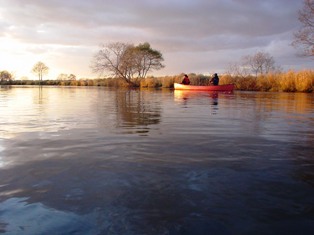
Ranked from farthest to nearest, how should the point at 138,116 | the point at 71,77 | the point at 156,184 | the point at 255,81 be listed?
the point at 71,77, the point at 255,81, the point at 138,116, the point at 156,184

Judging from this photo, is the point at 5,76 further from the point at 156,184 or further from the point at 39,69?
the point at 156,184

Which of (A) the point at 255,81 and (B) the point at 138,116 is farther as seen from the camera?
(A) the point at 255,81

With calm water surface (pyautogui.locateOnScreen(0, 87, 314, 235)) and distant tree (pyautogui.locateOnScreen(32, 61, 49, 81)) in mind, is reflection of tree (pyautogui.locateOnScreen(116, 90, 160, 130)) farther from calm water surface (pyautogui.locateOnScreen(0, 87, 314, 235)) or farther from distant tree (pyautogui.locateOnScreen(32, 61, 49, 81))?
distant tree (pyautogui.locateOnScreen(32, 61, 49, 81))

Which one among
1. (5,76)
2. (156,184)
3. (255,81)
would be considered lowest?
(156,184)

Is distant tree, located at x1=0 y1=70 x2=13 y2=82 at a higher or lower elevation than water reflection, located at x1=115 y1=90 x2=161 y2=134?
higher

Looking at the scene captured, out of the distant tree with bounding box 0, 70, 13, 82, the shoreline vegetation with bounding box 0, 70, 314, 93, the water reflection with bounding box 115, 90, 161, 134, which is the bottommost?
the water reflection with bounding box 115, 90, 161, 134

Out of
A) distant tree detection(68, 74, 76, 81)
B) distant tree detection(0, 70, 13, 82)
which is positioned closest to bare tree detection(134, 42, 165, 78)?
distant tree detection(68, 74, 76, 81)

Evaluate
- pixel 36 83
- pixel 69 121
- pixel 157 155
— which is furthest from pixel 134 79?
pixel 157 155

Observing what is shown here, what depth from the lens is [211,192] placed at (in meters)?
3.20

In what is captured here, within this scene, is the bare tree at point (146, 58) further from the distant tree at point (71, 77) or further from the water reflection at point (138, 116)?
the water reflection at point (138, 116)

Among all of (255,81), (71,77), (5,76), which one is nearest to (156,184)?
(255,81)

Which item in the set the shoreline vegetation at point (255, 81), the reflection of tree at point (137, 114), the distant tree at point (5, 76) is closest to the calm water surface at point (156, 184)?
the reflection of tree at point (137, 114)

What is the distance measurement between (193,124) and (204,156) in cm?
356

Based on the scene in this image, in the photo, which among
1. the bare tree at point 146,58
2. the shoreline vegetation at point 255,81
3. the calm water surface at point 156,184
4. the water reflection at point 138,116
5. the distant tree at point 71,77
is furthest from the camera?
the distant tree at point 71,77
